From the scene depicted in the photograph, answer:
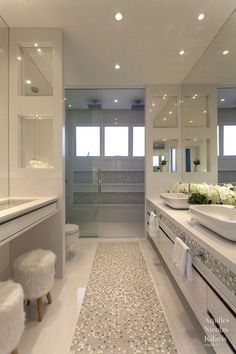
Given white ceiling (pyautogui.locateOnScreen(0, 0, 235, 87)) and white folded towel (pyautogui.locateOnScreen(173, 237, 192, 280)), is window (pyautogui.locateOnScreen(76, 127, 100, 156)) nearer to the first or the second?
white ceiling (pyautogui.locateOnScreen(0, 0, 235, 87))

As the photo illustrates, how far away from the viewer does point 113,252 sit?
3129mm

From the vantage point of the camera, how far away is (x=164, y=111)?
375 centimetres

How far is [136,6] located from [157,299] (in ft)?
9.40

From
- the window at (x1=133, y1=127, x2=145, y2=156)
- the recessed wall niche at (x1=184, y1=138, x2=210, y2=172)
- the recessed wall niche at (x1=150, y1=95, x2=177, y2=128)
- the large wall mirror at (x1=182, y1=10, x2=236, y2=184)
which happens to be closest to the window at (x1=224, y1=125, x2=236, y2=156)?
the large wall mirror at (x1=182, y1=10, x2=236, y2=184)

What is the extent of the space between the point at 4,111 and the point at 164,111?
2602 mm

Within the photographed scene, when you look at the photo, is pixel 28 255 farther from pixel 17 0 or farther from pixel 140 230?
pixel 140 230

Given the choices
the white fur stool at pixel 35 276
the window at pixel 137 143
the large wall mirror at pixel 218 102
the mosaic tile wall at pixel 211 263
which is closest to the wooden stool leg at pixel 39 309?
the white fur stool at pixel 35 276

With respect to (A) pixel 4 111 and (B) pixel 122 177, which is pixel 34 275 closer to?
(A) pixel 4 111

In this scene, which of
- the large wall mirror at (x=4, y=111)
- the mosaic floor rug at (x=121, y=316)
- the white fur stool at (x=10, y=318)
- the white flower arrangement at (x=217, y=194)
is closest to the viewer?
the white fur stool at (x=10, y=318)

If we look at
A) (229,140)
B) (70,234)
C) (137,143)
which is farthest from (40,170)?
(137,143)

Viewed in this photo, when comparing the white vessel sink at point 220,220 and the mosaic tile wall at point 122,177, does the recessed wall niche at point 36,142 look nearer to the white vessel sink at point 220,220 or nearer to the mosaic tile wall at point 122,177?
the white vessel sink at point 220,220

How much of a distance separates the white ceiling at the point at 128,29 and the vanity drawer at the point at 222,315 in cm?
251

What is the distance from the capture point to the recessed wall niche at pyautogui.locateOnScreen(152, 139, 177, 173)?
3740 millimetres

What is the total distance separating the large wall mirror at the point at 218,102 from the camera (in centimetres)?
202
